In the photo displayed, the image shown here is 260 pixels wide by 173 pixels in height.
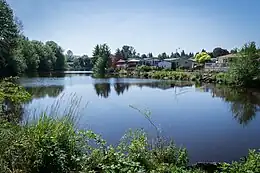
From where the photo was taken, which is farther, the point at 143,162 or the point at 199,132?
the point at 199,132

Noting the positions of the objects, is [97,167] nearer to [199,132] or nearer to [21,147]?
[21,147]

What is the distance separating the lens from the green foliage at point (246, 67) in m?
31.6

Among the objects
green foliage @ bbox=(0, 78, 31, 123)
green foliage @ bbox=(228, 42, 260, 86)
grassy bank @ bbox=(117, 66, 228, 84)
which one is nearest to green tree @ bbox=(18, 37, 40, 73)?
grassy bank @ bbox=(117, 66, 228, 84)

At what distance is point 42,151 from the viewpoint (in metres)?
4.54

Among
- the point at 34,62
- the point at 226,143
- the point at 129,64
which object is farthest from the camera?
the point at 129,64

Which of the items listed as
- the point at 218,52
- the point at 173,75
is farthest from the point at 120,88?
the point at 218,52

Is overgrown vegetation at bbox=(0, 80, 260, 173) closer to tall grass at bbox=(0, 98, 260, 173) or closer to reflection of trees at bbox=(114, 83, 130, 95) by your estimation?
tall grass at bbox=(0, 98, 260, 173)

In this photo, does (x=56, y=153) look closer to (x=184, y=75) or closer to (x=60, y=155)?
(x=60, y=155)

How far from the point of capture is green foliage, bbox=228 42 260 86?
31641 mm

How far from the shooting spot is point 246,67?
31.6 metres

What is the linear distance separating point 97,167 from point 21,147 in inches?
49.2

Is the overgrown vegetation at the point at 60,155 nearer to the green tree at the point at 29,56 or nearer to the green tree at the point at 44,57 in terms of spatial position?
the green tree at the point at 29,56

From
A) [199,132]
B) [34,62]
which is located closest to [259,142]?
[199,132]

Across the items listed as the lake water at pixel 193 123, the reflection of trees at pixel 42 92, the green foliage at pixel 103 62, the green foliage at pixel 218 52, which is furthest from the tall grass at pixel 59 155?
the green foliage at pixel 218 52
